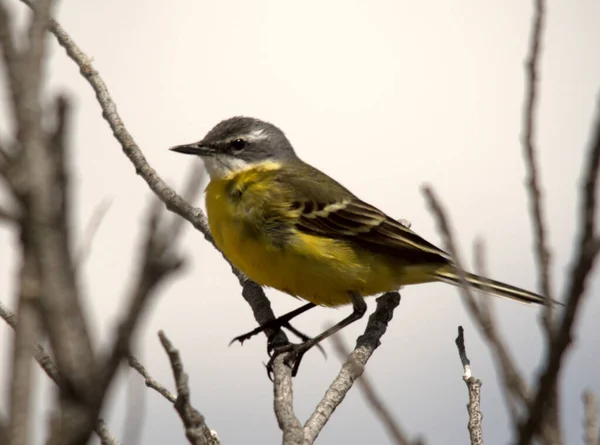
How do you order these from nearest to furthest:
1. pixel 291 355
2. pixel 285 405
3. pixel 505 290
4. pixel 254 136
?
1. pixel 285 405
2. pixel 291 355
3. pixel 505 290
4. pixel 254 136

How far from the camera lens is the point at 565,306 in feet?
5.72

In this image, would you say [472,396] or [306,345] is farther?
[306,345]

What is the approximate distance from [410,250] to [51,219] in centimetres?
718

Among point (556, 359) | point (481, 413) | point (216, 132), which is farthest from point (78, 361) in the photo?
point (216, 132)

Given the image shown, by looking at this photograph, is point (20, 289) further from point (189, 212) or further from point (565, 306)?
point (189, 212)

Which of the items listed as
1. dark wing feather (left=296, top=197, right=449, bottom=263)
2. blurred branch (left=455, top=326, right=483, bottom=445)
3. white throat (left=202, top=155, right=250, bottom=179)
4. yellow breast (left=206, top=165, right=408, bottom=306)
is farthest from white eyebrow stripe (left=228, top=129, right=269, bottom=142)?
blurred branch (left=455, top=326, right=483, bottom=445)

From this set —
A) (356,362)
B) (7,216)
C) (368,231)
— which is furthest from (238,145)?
(7,216)

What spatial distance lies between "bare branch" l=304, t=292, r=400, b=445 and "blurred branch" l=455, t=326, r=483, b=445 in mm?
587

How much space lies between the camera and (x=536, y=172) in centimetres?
240

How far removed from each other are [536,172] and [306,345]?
5.19 m

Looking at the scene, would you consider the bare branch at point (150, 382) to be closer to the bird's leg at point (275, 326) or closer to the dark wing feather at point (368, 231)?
the bird's leg at point (275, 326)

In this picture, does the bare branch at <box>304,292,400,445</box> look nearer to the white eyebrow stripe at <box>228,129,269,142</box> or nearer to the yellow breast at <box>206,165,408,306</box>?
the yellow breast at <box>206,165,408,306</box>

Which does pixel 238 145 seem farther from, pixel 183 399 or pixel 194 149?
pixel 183 399

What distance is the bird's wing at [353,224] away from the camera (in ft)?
28.1
